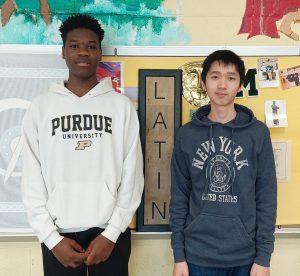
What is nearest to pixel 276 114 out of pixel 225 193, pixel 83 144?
pixel 225 193

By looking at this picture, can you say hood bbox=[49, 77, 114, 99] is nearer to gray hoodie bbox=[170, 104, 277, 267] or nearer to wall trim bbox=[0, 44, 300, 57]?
wall trim bbox=[0, 44, 300, 57]

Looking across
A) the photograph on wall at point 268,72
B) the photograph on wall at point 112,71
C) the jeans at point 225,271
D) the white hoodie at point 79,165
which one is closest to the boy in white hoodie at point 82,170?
the white hoodie at point 79,165

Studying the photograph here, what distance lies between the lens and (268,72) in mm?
1487

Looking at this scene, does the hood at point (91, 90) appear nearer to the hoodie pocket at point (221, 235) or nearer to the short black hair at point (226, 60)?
the short black hair at point (226, 60)

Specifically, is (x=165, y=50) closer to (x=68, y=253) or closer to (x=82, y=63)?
(x=82, y=63)

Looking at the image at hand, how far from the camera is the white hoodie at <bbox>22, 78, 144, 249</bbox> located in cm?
120

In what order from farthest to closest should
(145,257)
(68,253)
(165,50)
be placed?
(145,257) < (165,50) < (68,253)

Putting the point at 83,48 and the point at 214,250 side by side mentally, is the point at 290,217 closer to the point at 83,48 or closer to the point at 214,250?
the point at 214,250

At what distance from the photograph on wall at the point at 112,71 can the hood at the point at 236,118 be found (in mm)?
373

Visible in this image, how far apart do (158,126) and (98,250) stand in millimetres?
557

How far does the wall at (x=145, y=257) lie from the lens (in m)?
1.54

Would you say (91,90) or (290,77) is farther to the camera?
(290,77)

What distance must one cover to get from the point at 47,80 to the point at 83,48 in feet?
0.93

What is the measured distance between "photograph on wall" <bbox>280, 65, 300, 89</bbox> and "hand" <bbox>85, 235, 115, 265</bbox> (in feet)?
3.13
